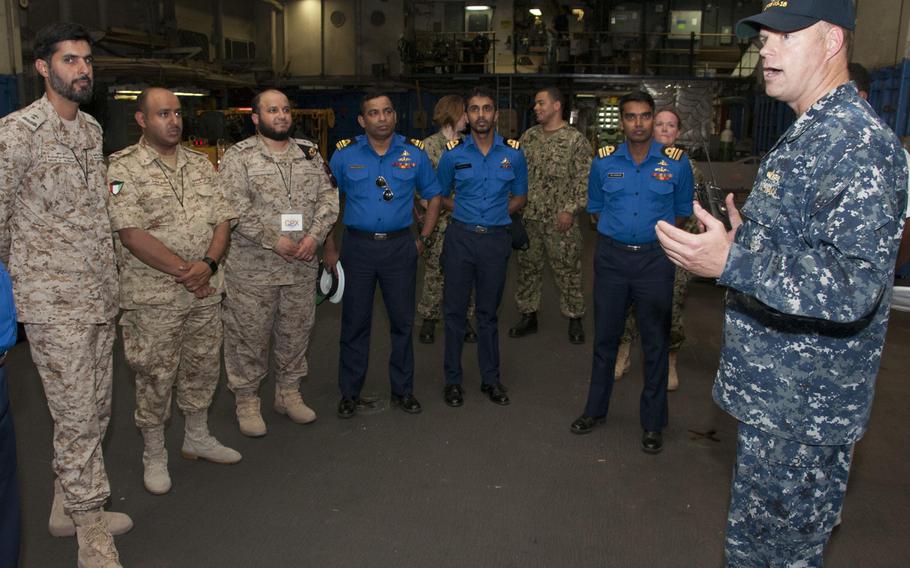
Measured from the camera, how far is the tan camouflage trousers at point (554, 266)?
235 inches

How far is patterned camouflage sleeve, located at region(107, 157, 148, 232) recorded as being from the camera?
3180 mm

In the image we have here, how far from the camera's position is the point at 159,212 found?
3311mm

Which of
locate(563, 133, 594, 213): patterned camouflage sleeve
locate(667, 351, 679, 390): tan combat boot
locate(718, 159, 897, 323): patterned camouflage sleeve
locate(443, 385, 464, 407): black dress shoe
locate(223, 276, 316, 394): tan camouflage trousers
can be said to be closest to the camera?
locate(718, 159, 897, 323): patterned camouflage sleeve

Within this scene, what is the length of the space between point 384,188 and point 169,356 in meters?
1.50

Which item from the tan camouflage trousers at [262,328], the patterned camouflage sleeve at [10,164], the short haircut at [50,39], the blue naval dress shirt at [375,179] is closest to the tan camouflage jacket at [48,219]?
the patterned camouflage sleeve at [10,164]

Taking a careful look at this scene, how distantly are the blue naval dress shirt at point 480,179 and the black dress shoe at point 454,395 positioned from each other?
1.03 meters

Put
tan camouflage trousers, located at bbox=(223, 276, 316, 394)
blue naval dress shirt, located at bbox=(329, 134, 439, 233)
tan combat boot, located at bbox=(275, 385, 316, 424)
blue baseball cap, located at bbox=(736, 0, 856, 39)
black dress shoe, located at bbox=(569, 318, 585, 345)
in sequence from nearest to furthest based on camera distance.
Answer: blue baseball cap, located at bbox=(736, 0, 856, 39) < tan camouflage trousers, located at bbox=(223, 276, 316, 394) < blue naval dress shirt, located at bbox=(329, 134, 439, 233) < tan combat boot, located at bbox=(275, 385, 316, 424) < black dress shoe, located at bbox=(569, 318, 585, 345)

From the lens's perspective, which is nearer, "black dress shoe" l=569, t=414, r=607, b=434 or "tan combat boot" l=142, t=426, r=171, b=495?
"tan combat boot" l=142, t=426, r=171, b=495

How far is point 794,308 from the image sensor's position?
159 cm

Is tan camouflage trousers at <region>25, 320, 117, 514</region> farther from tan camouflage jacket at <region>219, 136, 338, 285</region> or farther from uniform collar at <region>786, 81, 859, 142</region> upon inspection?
uniform collar at <region>786, 81, 859, 142</region>

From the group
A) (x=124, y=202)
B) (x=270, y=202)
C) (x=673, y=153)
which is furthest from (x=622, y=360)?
(x=124, y=202)

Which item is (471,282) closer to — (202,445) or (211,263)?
(211,263)

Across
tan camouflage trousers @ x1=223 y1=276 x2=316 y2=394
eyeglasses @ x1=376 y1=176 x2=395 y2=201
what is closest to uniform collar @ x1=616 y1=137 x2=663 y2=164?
eyeglasses @ x1=376 y1=176 x2=395 y2=201

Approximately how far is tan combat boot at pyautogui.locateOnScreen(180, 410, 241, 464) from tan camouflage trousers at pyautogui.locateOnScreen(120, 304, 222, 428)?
0.08 metres
